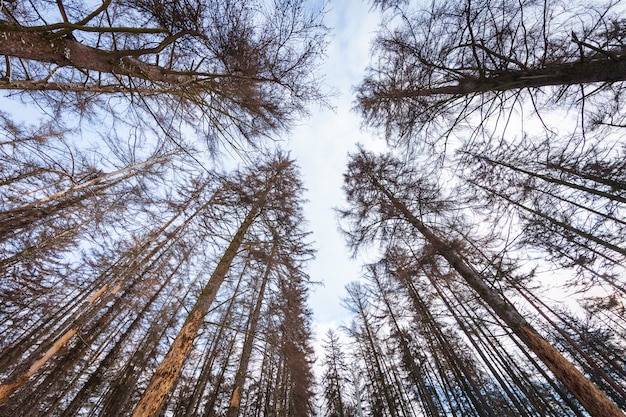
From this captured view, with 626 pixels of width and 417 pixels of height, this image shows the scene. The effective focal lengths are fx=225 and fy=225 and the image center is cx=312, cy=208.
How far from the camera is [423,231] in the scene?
6375mm

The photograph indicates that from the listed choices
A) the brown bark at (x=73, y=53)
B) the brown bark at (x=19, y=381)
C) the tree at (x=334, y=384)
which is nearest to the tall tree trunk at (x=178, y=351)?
the brown bark at (x=73, y=53)

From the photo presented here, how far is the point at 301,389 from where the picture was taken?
10.5 metres

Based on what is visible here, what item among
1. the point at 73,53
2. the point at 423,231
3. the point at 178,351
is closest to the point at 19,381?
the point at 178,351

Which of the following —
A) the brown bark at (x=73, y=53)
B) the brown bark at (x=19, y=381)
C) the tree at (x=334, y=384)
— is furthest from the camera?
the tree at (x=334, y=384)

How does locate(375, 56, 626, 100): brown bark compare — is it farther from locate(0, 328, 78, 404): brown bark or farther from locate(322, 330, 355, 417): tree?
locate(322, 330, 355, 417): tree

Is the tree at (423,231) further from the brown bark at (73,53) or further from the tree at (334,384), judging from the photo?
the tree at (334,384)

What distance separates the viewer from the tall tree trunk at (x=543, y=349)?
339cm

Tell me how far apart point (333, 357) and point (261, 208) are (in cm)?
1739

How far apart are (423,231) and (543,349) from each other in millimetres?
3168

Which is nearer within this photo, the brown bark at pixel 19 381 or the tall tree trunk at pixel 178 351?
the tall tree trunk at pixel 178 351

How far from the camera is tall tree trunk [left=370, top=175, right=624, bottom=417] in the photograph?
339 cm

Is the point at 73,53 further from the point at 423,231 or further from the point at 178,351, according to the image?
the point at 423,231

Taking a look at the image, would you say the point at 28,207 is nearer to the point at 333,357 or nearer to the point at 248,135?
the point at 248,135

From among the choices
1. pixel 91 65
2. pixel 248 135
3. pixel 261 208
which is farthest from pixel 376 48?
pixel 261 208
